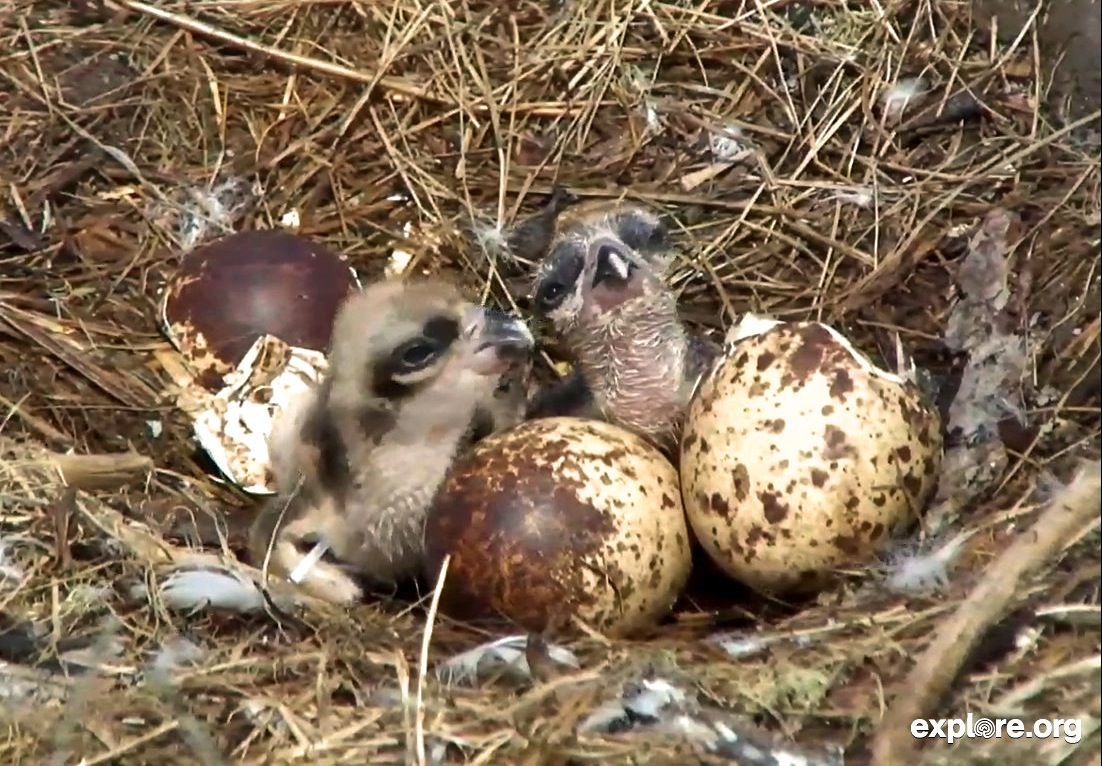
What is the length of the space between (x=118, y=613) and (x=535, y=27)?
5.45 ft

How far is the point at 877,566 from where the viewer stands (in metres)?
2.10

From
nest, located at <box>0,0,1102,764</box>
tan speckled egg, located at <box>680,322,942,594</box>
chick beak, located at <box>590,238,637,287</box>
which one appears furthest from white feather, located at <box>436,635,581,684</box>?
chick beak, located at <box>590,238,637,287</box>

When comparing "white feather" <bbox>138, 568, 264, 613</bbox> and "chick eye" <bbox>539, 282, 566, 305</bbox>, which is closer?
"white feather" <bbox>138, 568, 264, 613</bbox>

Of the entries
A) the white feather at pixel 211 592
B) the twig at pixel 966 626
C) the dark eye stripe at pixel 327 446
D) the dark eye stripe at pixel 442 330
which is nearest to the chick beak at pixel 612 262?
the dark eye stripe at pixel 442 330

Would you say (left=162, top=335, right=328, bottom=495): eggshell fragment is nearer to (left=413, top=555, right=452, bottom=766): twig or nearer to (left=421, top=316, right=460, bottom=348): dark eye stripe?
(left=421, top=316, right=460, bottom=348): dark eye stripe

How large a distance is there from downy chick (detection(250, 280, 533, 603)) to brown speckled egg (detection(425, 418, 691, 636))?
147 millimetres

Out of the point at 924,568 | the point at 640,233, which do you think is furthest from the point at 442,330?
the point at 924,568

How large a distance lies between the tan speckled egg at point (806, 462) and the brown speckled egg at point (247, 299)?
89 cm

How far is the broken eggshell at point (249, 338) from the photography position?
2.65 m

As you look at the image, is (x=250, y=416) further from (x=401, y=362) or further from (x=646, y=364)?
(x=646, y=364)

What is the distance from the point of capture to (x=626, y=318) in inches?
96.7

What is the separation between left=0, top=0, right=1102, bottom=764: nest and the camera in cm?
183

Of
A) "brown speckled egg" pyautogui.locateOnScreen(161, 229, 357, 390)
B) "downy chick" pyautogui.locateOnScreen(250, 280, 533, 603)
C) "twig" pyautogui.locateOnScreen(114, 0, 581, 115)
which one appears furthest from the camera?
"twig" pyautogui.locateOnScreen(114, 0, 581, 115)

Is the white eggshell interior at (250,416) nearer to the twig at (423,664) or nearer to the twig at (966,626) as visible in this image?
the twig at (423,664)
